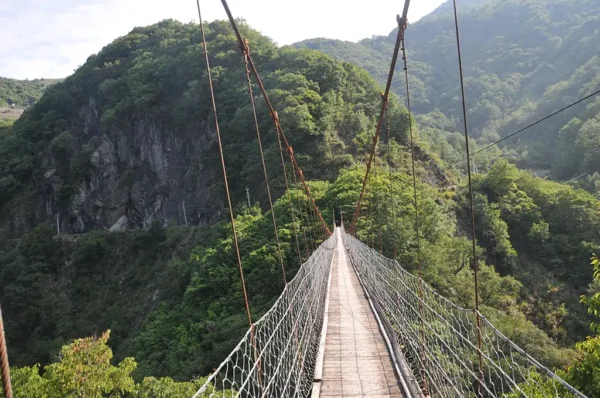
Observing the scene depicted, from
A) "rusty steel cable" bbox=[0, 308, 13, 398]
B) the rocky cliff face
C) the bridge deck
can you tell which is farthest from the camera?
the rocky cliff face

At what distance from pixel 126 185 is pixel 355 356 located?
2292cm

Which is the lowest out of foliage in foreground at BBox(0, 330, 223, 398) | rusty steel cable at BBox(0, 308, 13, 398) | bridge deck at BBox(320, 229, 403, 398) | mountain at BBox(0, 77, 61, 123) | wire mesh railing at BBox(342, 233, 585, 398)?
foliage in foreground at BBox(0, 330, 223, 398)

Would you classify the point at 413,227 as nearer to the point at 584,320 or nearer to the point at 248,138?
the point at 584,320

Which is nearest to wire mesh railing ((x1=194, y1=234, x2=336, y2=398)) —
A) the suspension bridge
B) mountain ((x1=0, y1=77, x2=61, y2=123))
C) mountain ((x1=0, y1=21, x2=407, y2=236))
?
the suspension bridge

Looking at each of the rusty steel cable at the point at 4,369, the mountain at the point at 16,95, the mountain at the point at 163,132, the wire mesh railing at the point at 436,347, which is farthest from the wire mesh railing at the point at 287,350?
the mountain at the point at 16,95

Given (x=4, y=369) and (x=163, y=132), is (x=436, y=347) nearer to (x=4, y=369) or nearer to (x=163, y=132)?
(x=4, y=369)

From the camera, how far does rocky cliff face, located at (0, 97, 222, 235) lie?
21312 millimetres

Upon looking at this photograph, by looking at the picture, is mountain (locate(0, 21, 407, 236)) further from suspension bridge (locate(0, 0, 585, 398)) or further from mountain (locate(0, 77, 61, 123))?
mountain (locate(0, 77, 61, 123))

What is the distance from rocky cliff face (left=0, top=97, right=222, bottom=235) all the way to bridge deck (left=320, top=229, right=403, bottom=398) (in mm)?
16458

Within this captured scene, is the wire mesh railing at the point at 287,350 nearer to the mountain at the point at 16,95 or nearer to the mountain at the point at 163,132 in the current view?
the mountain at the point at 163,132

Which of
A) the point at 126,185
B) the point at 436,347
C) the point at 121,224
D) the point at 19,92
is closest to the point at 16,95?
the point at 19,92

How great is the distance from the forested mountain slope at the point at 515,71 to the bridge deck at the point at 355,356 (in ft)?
59.7

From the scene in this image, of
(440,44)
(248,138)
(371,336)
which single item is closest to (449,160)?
(248,138)

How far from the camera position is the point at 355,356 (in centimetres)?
330
